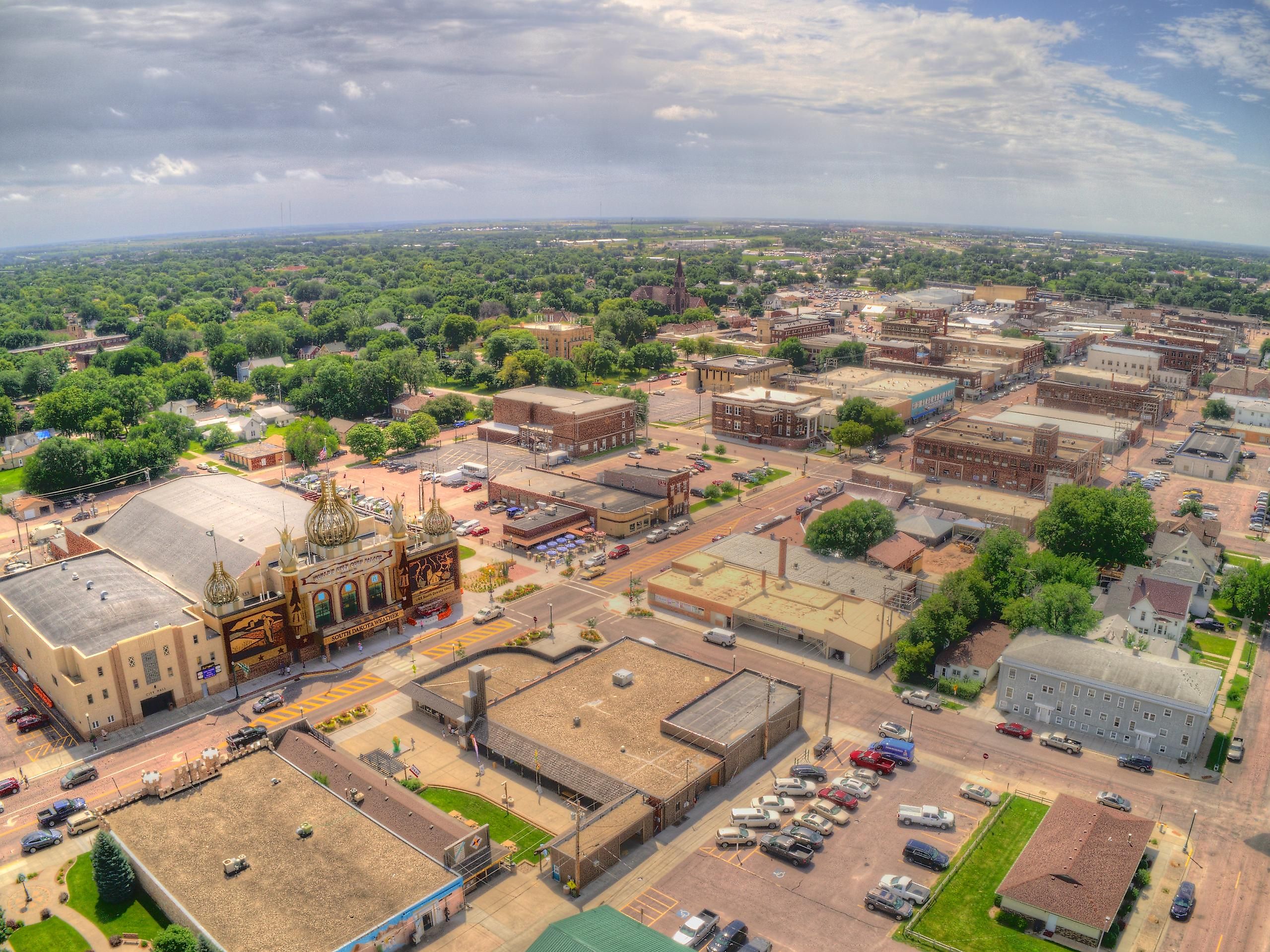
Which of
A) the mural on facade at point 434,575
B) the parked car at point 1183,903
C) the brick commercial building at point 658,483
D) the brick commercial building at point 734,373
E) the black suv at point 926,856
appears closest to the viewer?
the parked car at point 1183,903

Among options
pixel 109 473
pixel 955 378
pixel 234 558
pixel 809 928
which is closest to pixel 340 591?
pixel 234 558

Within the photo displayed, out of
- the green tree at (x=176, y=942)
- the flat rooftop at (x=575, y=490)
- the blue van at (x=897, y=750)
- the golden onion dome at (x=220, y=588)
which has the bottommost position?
the blue van at (x=897, y=750)

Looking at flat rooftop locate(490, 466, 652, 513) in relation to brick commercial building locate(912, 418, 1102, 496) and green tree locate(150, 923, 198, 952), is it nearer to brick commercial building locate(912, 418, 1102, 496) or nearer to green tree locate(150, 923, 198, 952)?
brick commercial building locate(912, 418, 1102, 496)

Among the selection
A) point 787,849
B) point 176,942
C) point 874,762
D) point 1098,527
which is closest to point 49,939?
point 176,942

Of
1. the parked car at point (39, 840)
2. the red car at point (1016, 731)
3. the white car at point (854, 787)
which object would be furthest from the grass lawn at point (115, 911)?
the red car at point (1016, 731)

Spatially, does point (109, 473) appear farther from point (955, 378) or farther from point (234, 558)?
point (955, 378)

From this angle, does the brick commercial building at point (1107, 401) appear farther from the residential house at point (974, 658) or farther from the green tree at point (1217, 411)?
the residential house at point (974, 658)
